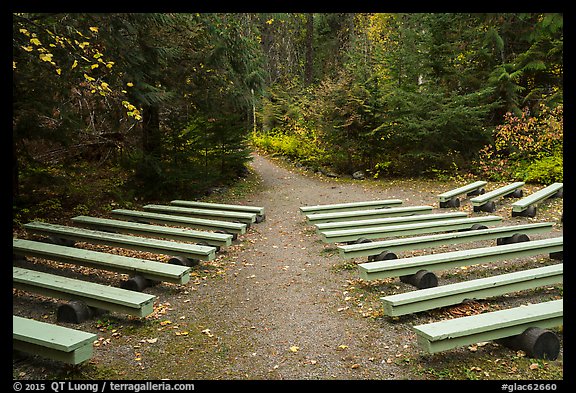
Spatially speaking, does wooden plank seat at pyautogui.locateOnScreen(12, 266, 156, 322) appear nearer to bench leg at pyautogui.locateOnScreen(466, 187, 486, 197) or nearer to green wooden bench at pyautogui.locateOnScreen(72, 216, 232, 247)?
green wooden bench at pyautogui.locateOnScreen(72, 216, 232, 247)

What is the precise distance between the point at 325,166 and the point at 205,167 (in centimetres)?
657

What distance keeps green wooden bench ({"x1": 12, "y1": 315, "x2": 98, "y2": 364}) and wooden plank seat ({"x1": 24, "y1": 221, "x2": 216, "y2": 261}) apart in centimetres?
289

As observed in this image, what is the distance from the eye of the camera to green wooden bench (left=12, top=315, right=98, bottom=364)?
3.58m

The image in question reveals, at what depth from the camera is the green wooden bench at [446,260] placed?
552 centimetres

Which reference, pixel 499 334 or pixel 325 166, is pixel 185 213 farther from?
pixel 325 166

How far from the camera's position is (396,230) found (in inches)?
310

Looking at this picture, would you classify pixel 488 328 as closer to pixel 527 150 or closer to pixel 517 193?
pixel 517 193

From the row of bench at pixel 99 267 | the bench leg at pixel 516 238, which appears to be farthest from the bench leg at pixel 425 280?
the row of bench at pixel 99 267

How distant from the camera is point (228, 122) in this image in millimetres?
13406

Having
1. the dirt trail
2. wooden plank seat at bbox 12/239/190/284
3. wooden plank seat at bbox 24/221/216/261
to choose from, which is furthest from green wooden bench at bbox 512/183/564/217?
wooden plank seat at bbox 12/239/190/284

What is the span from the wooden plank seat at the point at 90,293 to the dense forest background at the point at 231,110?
406 cm

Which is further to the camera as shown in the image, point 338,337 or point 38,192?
point 38,192
